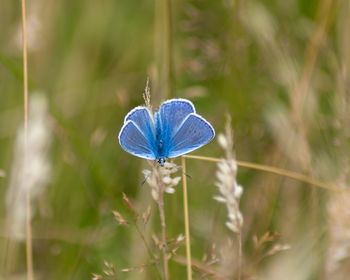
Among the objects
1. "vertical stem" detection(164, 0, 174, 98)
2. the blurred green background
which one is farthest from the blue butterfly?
"vertical stem" detection(164, 0, 174, 98)

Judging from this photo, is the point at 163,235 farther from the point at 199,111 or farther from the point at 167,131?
the point at 199,111

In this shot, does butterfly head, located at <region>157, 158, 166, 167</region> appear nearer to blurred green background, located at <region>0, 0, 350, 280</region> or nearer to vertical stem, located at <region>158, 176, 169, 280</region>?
vertical stem, located at <region>158, 176, 169, 280</region>

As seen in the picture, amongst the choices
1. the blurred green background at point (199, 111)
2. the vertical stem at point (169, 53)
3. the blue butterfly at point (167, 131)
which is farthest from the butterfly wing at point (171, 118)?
the vertical stem at point (169, 53)

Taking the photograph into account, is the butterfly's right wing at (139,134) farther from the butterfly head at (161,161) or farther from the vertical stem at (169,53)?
the vertical stem at (169,53)

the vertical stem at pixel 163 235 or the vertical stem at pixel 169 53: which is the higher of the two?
the vertical stem at pixel 169 53

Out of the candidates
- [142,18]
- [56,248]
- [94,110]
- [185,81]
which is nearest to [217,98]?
[185,81]

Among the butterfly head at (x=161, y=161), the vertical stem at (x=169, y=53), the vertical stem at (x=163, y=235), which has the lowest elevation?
the vertical stem at (x=163, y=235)

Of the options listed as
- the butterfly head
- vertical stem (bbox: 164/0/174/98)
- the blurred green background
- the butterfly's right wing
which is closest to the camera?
the butterfly's right wing
